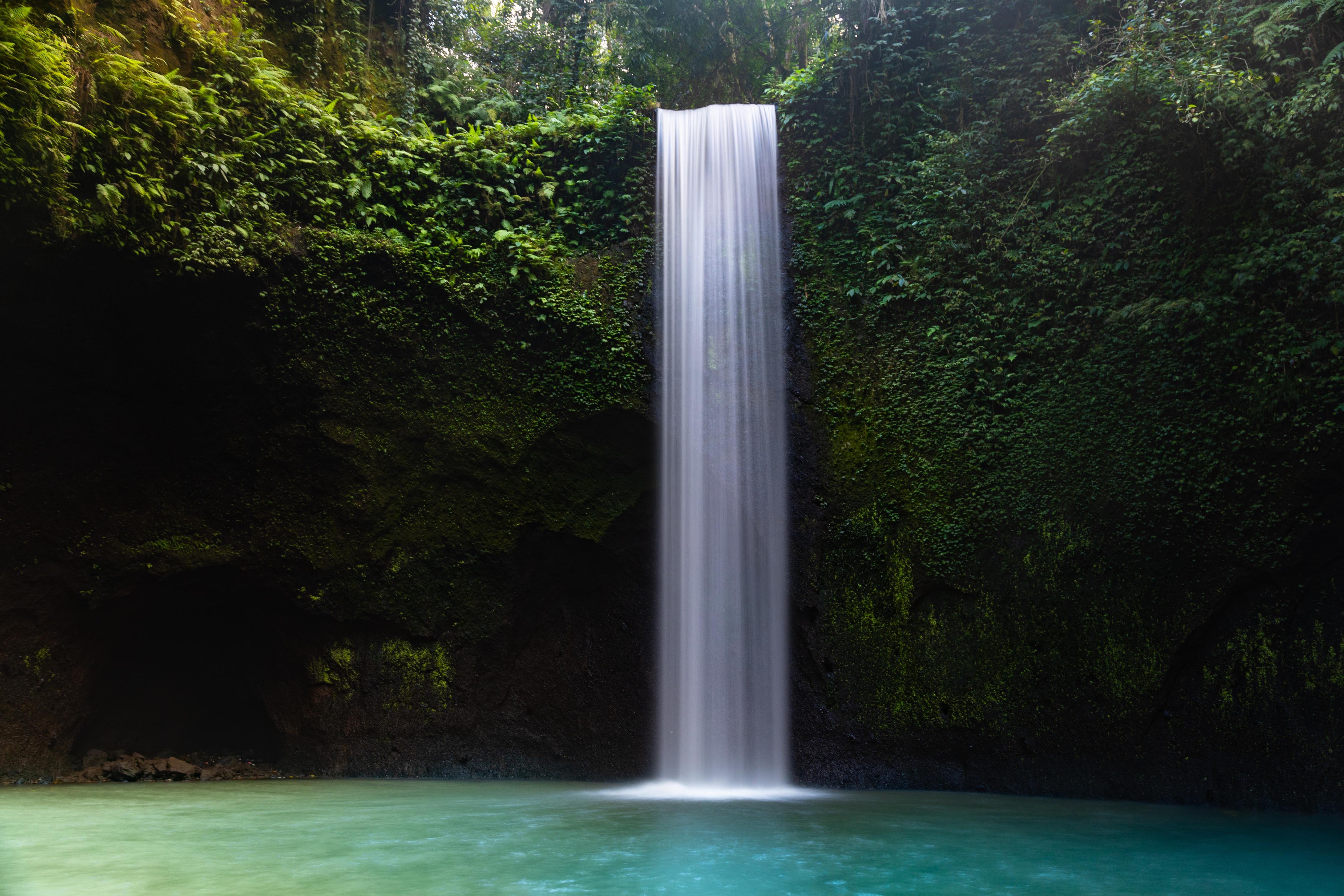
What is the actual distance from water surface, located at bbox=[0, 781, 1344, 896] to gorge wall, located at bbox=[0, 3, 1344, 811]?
133 cm

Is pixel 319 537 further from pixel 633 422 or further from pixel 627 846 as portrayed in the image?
pixel 627 846

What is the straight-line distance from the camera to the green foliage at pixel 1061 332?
8461 mm

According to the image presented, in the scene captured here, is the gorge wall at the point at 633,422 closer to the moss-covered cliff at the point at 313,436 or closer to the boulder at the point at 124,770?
the moss-covered cliff at the point at 313,436

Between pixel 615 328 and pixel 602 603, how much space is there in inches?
139

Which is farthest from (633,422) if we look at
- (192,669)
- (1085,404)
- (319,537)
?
(192,669)

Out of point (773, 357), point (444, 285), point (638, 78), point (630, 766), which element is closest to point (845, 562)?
point (773, 357)

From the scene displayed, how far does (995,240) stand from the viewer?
397 inches

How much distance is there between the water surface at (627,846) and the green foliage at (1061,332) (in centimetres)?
197

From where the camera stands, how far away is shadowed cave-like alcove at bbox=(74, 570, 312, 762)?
31.7 ft

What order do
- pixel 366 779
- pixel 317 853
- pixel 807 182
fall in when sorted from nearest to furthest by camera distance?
1. pixel 317 853
2. pixel 366 779
3. pixel 807 182

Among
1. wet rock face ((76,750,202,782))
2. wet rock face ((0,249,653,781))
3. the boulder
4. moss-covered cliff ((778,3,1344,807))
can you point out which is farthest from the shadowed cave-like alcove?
moss-covered cliff ((778,3,1344,807))

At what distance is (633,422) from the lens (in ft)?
34.0

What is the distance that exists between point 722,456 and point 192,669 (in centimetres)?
713

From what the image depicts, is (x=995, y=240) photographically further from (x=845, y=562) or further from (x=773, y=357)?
(x=845, y=562)
